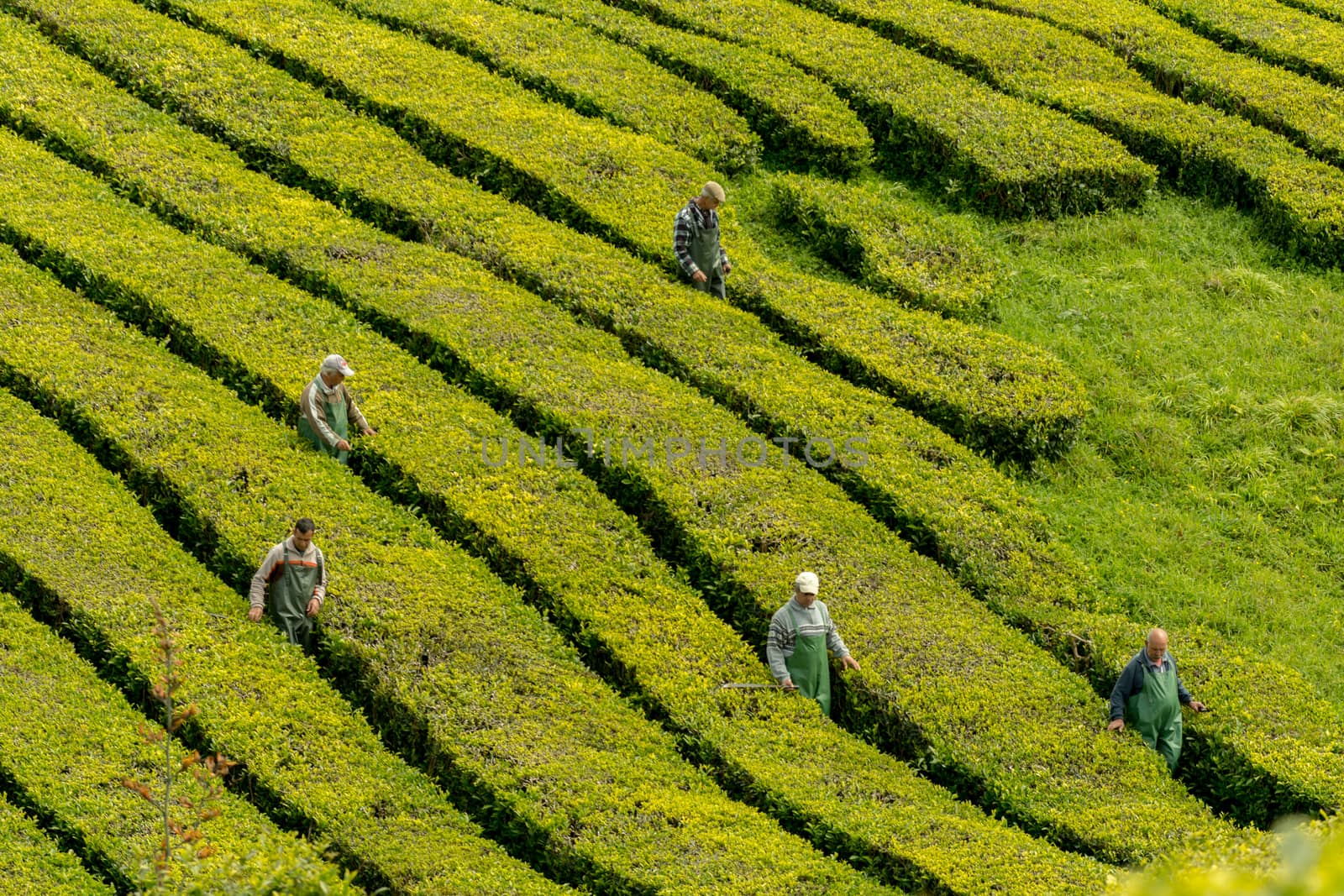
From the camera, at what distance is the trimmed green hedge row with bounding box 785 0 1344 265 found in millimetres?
22891

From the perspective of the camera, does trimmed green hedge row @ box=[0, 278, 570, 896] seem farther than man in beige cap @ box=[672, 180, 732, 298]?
No

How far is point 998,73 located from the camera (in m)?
25.4

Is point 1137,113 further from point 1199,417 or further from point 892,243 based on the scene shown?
point 1199,417

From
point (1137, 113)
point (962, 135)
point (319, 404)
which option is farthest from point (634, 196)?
point (1137, 113)

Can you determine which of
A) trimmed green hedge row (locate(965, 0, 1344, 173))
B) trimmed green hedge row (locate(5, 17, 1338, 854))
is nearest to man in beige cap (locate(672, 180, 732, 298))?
trimmed green hedge row (locate(5, 17, 1338, 854))

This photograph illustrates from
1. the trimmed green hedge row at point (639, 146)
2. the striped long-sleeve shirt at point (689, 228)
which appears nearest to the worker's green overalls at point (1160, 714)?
the striped long-sleeve shirt at point (689, 228)

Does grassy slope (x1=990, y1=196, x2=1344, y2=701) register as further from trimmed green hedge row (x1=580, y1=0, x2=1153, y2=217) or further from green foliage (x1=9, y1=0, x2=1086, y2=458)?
green foliage (x1=9, y1=0, x2=1086, y2=458)

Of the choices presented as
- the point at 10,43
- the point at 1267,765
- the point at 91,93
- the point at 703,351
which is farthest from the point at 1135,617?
the point at 10,43

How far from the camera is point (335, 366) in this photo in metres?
16.5

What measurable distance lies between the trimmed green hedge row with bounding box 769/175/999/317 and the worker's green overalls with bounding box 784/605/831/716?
288 inches

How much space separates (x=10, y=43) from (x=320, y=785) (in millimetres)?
15435

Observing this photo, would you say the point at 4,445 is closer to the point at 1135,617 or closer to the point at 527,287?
the point at 527,287

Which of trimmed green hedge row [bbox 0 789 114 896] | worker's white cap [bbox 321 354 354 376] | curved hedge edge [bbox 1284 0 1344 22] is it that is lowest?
trimmed green hedge row [bbox 0 789 114 896]

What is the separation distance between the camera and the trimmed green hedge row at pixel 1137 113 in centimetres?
2289
